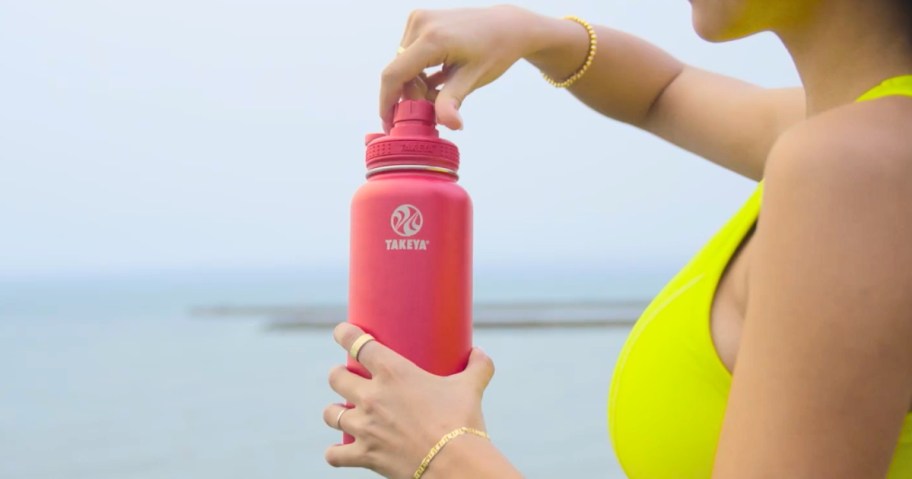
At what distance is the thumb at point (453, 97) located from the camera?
0.72m

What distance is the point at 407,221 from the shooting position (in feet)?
2.28

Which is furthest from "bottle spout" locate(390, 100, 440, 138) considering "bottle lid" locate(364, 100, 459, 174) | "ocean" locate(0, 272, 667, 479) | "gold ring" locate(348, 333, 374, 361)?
"ocean" locate(0, 272, 667, 479)

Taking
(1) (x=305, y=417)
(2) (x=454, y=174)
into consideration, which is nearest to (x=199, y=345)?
(1) (x=305, y=417)

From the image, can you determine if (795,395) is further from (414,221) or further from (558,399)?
(558,399)

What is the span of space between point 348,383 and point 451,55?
325mm

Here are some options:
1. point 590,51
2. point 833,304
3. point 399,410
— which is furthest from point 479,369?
point 590,51

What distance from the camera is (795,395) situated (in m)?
0.49

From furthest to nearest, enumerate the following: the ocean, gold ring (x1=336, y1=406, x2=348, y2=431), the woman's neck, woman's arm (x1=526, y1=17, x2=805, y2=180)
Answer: the ocean
woman's arm (x1=526, y1=17, x2=805, y2=180)
gold ring (x1=336, y1=406, x2=348, y2=431)
the woman's neck

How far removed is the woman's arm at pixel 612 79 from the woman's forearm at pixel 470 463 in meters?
0.29

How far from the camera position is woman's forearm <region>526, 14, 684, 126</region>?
0.99 m

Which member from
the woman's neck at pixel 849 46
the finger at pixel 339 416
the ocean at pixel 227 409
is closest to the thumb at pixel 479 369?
the finger at pixel 339 416

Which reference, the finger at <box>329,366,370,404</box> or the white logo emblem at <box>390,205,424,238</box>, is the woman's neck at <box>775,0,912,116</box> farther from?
the finger at <box>329,366,370,404</box>

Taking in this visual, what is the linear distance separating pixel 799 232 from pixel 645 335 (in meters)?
0.29

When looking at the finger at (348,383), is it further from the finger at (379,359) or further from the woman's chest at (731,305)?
the woman's chest at (731,305)
